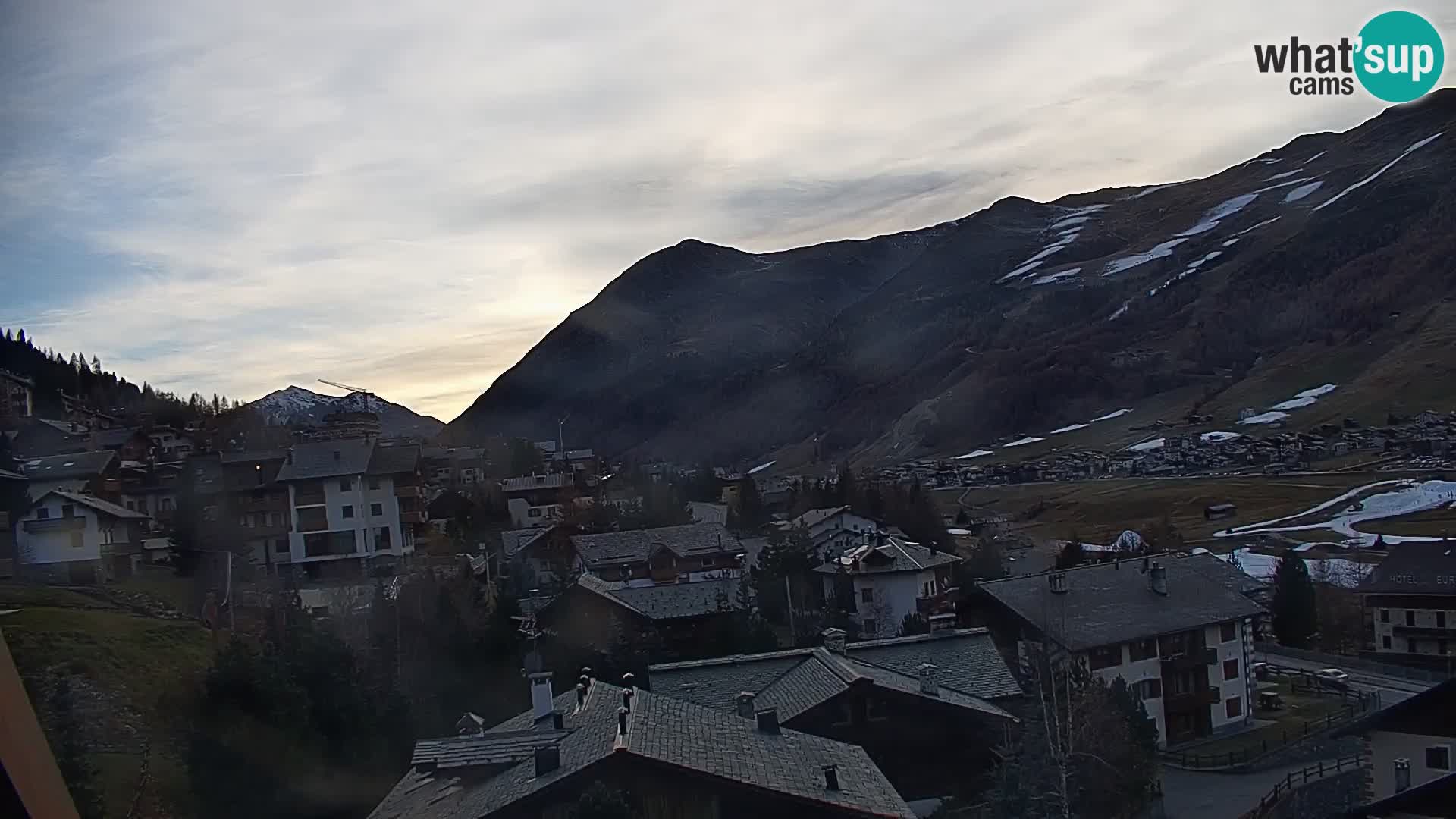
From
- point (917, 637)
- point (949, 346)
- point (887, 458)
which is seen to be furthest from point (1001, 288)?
point (917, 637)

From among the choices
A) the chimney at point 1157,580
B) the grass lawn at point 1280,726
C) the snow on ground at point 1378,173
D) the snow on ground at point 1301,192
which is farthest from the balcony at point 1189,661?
the snow on ground at point 1301,192

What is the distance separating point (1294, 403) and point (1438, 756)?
5894 centimetres

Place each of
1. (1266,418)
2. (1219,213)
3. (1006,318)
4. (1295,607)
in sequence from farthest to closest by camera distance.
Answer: (1219,213)
(1006,318)
(1266,418)
(1295,607)

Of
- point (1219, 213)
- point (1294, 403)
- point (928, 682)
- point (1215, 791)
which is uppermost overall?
point (1219, 213)

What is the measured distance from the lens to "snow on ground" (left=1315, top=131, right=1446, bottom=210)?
110m

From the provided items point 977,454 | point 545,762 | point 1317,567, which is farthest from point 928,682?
point 977,454

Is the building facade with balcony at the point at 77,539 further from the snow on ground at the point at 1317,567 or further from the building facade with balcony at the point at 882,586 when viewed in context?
the snow on ground at the point at 1317,567

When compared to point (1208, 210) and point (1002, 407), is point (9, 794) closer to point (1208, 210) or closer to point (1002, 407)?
point (1002, 407)

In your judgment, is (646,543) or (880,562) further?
(646,543)

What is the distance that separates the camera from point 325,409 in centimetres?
2234

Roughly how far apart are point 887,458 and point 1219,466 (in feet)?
91.5

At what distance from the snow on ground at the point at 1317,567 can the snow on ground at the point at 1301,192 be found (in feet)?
364

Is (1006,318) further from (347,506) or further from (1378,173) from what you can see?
(347,506)

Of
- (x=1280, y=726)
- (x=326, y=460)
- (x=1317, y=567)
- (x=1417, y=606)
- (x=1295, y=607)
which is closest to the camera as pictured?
(x=1280, y=726)
